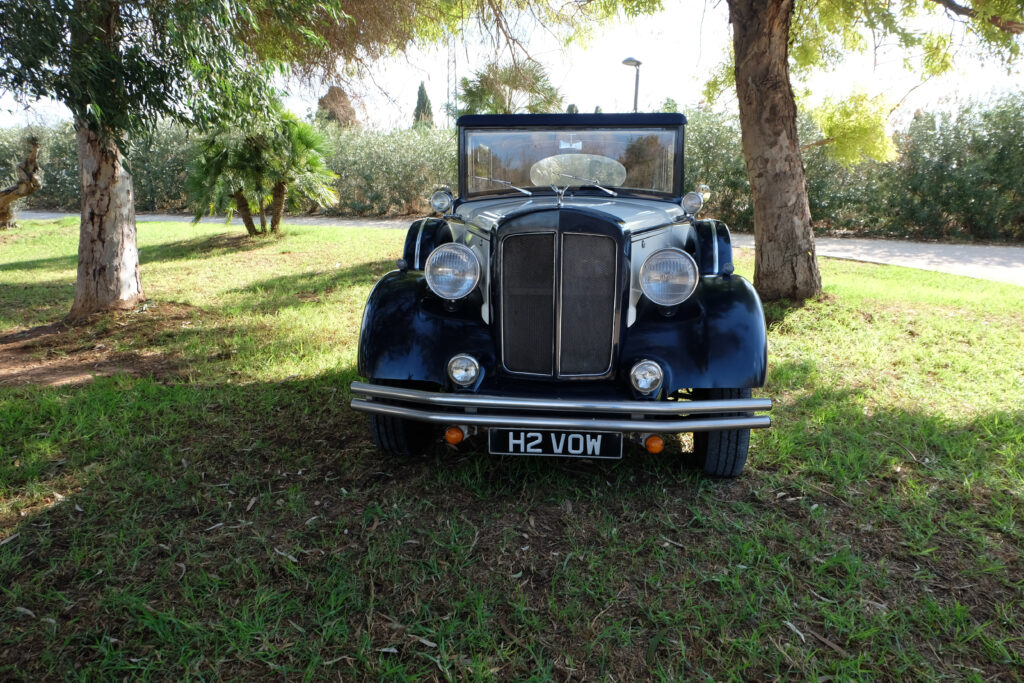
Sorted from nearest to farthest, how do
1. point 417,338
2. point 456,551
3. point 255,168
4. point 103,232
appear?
point 456,551
point 417,338
point 103,232
point 255,168

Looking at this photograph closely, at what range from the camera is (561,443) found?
9.14 feet

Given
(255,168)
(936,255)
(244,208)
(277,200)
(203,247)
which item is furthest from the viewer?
(277,200)

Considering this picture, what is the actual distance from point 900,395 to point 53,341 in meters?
6.78

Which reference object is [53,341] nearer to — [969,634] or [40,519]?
[40,519]

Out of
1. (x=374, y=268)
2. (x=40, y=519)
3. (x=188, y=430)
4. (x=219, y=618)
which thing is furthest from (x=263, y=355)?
(x=374, y=268)

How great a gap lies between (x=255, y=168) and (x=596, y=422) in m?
10.3

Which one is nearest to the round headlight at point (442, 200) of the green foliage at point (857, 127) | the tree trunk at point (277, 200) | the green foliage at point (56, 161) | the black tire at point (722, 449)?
the black tire at point (722, 449)

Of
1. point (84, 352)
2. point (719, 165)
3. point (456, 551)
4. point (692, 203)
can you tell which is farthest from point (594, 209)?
point (719, 165)

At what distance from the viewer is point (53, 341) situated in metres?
5.59

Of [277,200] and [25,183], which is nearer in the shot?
[277,200]

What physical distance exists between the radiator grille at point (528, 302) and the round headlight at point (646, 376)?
39 cm

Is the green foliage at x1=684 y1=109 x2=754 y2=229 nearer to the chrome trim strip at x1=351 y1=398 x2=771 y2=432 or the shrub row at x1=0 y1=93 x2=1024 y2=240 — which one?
the shrub row at x1=0 y1=93 x2=1024 y2=240

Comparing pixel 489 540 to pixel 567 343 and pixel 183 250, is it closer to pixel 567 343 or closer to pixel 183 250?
pixel 567 343

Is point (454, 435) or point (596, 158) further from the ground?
point (596, 158)
